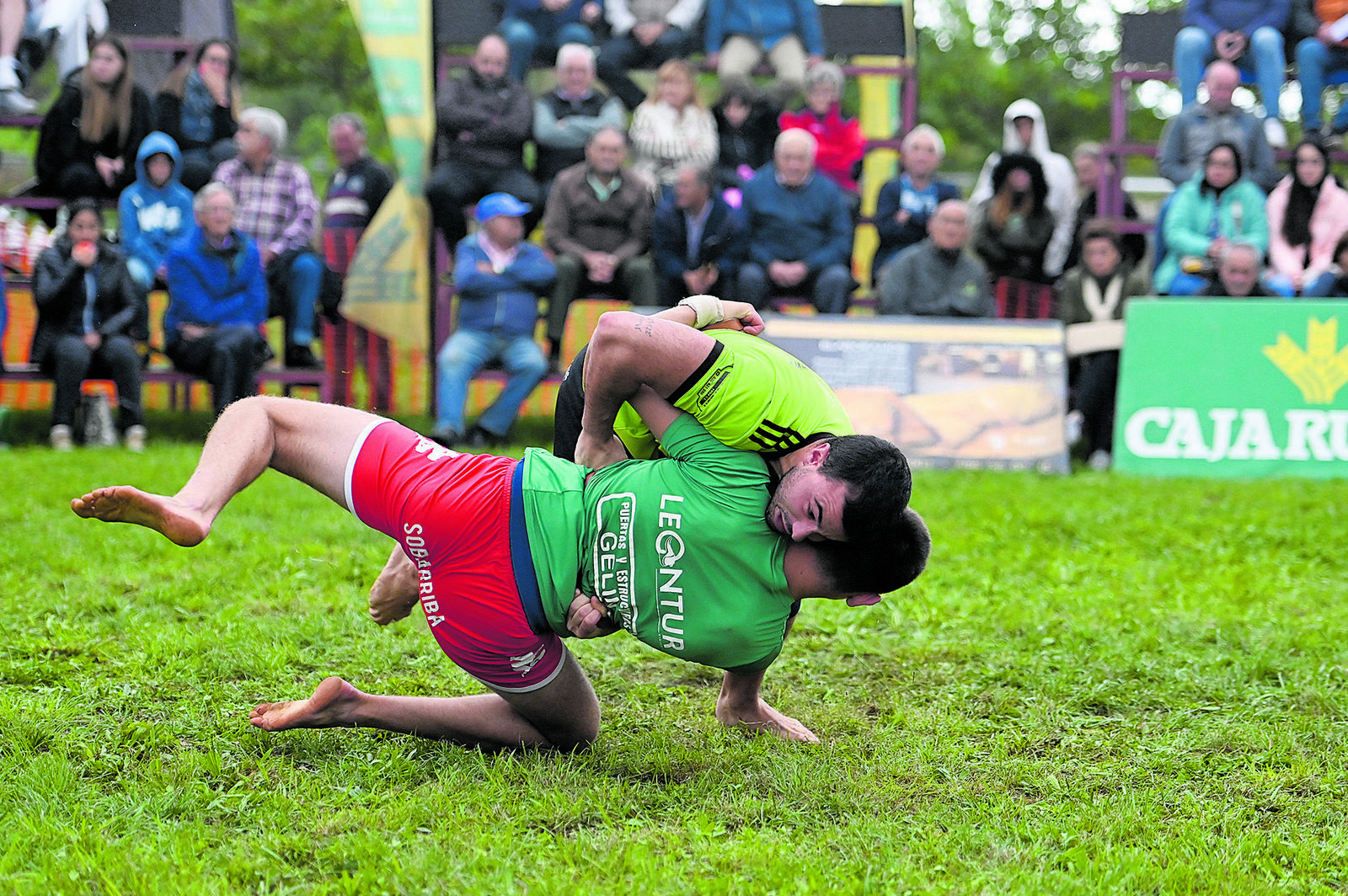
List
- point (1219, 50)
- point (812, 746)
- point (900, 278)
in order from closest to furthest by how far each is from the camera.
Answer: point (812, 746), point (900, 278), point (1219, 50)

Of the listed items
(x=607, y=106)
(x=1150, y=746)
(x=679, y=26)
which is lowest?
(x=1150, y=746)

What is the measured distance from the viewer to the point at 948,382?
9234mm

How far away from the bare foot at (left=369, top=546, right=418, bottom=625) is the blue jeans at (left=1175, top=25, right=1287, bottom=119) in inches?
407

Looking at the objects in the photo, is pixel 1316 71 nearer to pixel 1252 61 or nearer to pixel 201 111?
pixel 1252 61

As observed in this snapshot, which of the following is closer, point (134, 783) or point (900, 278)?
point (134, 783)

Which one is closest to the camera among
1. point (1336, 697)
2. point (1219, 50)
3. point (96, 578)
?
point (1336, 697)

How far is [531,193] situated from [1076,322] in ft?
14.3

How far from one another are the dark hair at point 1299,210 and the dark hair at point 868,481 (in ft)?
28.5

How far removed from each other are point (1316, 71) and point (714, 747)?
1075 centimetres

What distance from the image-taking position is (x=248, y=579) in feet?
18.7

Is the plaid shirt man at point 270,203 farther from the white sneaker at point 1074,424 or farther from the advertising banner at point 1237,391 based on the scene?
the advertising banner at point 1237,391

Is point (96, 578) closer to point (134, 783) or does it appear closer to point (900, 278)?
point (134, 783)

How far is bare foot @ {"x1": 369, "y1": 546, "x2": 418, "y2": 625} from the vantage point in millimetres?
3936

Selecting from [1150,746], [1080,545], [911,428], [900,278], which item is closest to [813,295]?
[900,278]
